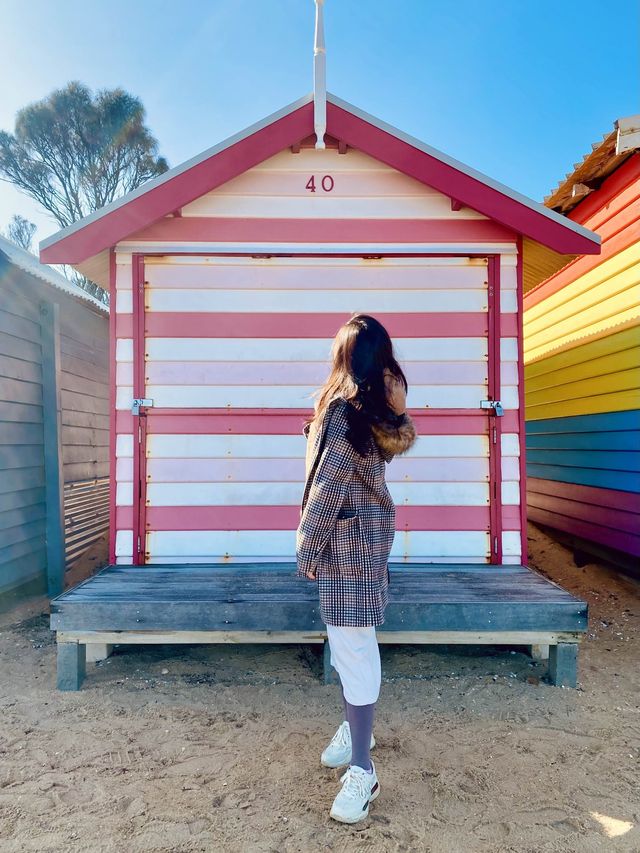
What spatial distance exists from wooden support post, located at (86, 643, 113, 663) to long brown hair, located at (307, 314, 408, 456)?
247 centimetres

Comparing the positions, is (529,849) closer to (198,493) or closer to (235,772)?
(235,772)

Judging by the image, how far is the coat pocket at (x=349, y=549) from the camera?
2.15 m

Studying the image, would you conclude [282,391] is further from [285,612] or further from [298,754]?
[298,754]

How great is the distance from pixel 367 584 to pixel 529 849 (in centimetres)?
111

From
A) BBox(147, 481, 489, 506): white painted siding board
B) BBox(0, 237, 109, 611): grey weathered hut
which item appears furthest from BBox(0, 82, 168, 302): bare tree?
BBox(147, 481, 489, 506): white painted siding board

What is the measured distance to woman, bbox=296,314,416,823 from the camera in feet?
Result: 7.00

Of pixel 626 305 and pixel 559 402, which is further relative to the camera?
pixel 559 402

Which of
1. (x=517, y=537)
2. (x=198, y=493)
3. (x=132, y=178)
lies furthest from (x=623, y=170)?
(x=132, y=178)

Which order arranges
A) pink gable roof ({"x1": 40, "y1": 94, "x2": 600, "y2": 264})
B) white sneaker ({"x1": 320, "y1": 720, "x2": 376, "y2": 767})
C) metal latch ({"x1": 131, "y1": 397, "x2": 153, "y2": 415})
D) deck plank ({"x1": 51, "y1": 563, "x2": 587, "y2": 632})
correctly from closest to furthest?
1. white sneaker ({"x1": 320, "y1": 720, "x2": 376, "y2": 767})
2. deck plank ({"x1": 51, "y1": 563, "x2": 587, "y2": 632})
3. pink gable roof ({"x1": 40, "y1": 94, "x2": 600, "y2": 264})
4. metal latch ({"x1": 131, "y1": 397, "x2": 153, "y2": 415})

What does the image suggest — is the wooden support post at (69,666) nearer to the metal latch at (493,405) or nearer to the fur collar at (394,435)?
the fur collar at (394,435)

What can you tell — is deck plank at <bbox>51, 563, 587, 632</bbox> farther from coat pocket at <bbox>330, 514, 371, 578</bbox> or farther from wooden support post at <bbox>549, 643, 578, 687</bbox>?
coat pocket at <bbox>330, 514, 371, 578</bbox>

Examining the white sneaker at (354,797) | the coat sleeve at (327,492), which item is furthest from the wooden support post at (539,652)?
the coat sleeve at (327,492)

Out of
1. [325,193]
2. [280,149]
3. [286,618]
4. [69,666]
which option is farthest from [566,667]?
[280,149]

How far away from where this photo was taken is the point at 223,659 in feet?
12.3
